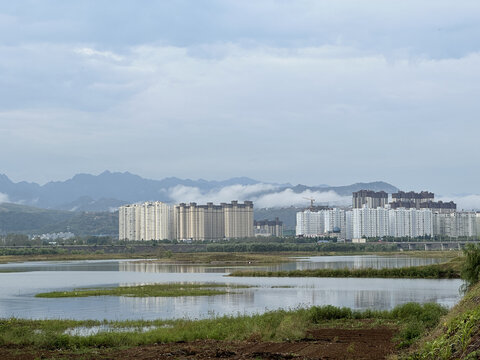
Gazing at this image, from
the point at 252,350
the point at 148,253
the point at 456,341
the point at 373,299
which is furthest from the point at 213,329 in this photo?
the point at 148,253

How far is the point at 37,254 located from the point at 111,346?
414ft

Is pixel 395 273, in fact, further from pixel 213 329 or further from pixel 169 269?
pixel 213 329

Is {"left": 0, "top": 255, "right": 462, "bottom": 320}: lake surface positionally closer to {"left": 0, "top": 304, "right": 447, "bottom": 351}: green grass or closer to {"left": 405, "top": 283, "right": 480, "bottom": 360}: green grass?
{"left": 0, "top": 304, "right": 447, "bottom": 351}: green grass

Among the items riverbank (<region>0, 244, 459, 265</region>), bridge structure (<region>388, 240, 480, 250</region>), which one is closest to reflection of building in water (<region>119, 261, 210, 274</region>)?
riverbank (<region>0, 244, 459, 265</region>)

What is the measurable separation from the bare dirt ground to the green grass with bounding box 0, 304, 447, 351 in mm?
697

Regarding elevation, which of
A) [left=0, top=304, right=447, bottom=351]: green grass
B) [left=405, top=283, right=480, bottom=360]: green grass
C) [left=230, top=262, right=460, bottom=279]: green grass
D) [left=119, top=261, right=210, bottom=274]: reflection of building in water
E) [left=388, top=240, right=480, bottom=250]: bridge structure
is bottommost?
[left=388, top=240, right=480, bottom=250]: bridge structure

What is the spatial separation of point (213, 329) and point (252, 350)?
15.9 ft

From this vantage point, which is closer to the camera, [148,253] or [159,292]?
[159,292]

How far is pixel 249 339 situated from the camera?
64.0 ft

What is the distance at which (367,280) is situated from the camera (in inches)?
2149

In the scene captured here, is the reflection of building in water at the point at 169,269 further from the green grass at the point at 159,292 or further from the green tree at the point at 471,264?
the green tree at the point at 471,264

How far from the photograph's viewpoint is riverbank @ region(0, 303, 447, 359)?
16922mm

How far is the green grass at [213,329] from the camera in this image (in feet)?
63.9

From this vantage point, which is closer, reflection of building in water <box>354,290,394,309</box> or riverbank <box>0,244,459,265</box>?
reflection of building in water <box>354,290,394,309</box>
